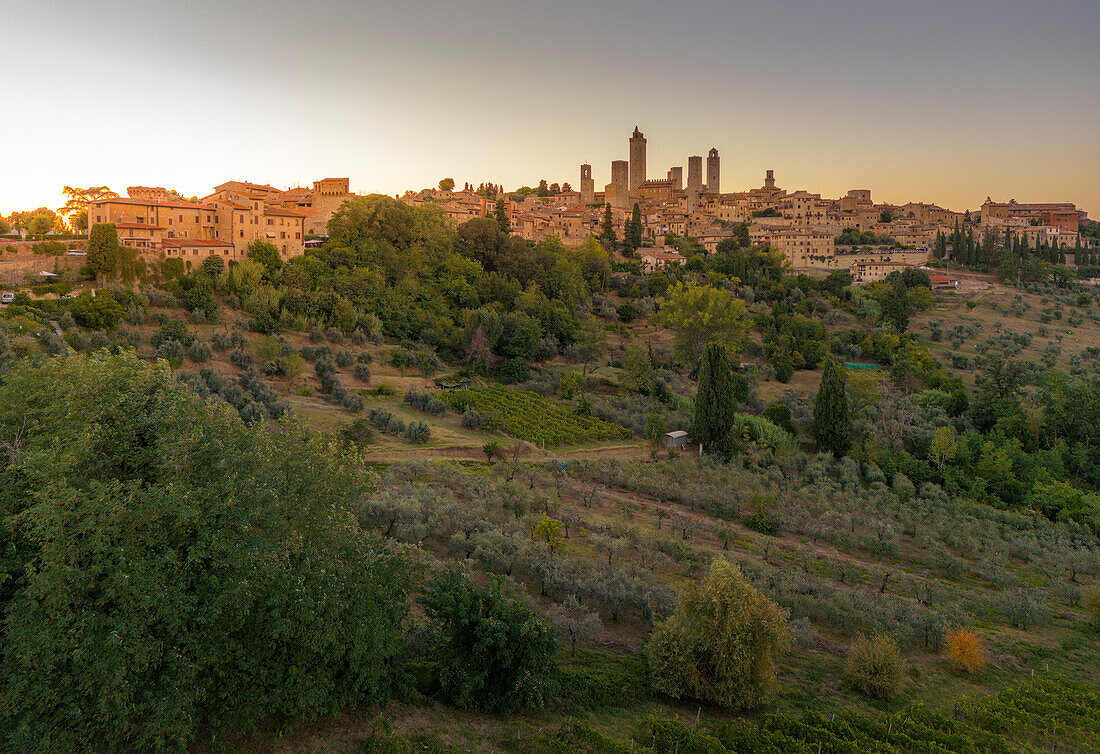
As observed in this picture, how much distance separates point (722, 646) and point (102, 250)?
3707 centimetres

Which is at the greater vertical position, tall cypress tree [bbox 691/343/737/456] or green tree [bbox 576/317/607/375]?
green tree [bbox 576/317/607/375]

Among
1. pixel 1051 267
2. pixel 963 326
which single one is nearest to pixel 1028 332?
pixel 963 326

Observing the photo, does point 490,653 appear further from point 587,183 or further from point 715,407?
point 587,183

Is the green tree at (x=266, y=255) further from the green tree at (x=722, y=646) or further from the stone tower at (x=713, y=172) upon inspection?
the stone tower at (x=713, y=172)

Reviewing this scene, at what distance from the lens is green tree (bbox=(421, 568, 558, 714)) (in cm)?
1105

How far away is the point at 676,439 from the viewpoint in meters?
31.2

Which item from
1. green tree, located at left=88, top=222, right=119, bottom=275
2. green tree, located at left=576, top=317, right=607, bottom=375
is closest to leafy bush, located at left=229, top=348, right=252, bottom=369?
green tree, located at left=88, top=222, right=119, bottom=275

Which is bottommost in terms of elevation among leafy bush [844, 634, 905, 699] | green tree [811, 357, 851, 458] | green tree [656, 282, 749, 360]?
leafy bush [844, 634, 905, 699]

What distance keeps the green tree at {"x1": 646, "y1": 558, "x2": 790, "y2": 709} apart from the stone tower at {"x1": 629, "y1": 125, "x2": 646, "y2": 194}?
113855 millimetres

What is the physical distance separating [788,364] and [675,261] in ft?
86.7

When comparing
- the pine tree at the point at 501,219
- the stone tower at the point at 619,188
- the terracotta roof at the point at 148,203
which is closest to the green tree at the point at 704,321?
the pine tree at the point at 501,219

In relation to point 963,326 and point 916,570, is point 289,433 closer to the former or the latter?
point 916,570

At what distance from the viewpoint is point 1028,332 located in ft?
186

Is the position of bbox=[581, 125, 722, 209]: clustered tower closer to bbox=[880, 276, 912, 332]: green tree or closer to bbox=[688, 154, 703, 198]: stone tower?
bbox=[688, 154, 703, 198]: stone tower
